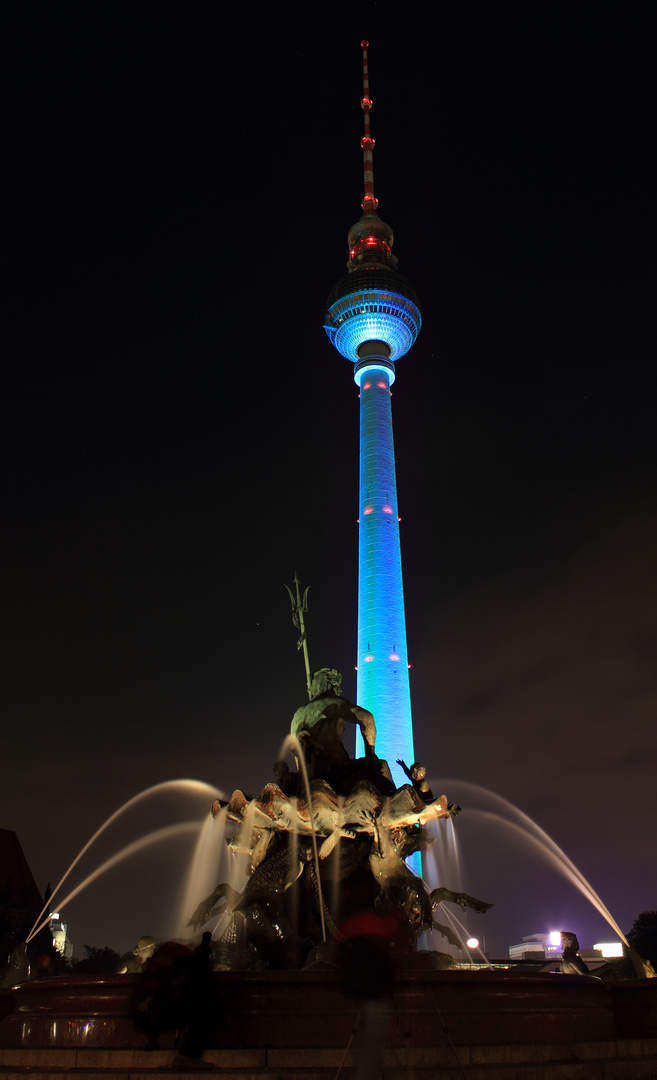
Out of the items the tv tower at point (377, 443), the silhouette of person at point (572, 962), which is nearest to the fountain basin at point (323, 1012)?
the silhouette of person at point (572, 962)

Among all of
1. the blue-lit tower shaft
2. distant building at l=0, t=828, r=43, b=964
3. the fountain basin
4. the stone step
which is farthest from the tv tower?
the stone step

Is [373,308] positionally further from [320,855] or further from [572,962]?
[572,962]

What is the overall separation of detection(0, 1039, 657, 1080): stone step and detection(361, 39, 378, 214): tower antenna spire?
94.9m

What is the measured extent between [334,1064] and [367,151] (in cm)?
9807

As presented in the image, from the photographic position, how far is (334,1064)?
10.9 m

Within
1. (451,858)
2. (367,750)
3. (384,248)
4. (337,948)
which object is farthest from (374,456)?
(337,948)

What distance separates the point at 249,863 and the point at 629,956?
8351mm

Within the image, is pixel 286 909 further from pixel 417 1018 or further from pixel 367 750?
pixel 417 1018

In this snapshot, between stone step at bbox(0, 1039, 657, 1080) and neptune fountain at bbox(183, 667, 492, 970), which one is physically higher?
neptune fountain at bbox(183, 667, 492, 970)

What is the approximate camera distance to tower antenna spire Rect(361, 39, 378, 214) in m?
96.2

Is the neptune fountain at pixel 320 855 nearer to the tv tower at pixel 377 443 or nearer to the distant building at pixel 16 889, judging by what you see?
the tv tower at pixel 377 443

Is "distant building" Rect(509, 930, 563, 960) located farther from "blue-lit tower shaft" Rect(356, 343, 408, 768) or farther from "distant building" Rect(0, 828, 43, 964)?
"distant building" Rect(0, 828, 43, 964)

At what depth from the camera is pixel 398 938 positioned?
15.4 meters

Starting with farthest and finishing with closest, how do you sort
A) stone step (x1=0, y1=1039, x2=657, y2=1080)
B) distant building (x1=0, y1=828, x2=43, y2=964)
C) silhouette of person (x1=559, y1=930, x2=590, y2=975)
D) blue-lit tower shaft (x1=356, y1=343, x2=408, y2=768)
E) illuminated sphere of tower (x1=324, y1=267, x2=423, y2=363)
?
illuminated sphere of tower (x1=324, y1=267, x2=423, y2=363) → distant building (x1=0, y1=828, x2=43, y2=964) → blue-lit tower shaft (x1=356, y1=343, x2=408, y2=768) → silhouette of person (x1=559, y1=930, x2=590, y2=975) → stone step (x1=0, y1=1039, x2=657, y2=1080)
